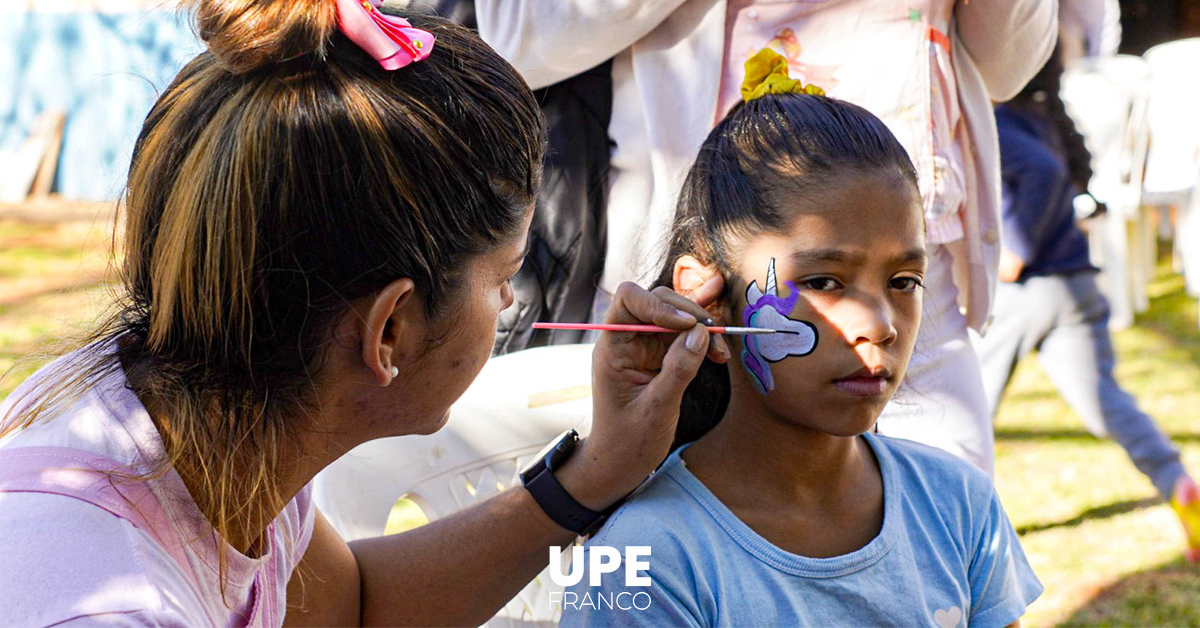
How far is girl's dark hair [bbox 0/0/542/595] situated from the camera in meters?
1.14

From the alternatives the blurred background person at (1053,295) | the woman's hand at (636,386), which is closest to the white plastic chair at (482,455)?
the woman's hand at (636,386)

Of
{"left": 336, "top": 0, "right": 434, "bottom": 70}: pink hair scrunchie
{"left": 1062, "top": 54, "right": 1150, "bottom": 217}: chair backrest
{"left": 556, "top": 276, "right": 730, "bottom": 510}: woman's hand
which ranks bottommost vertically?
{"left": 1062, "top": 54, "right": 1150, "bottom": 217}: chair backrest

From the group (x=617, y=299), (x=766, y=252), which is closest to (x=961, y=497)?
(x=766, y=252)

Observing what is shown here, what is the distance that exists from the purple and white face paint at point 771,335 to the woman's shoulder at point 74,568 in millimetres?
775

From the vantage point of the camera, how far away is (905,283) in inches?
61.5

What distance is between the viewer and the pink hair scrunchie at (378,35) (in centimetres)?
117

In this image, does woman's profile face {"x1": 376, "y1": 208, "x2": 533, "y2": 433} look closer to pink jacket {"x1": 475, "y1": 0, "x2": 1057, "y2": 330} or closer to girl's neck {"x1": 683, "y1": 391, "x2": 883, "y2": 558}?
girl's neck {"x1": 683, "y1": 391, "x2": 883, "y2": 558}

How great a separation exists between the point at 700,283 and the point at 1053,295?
291cm

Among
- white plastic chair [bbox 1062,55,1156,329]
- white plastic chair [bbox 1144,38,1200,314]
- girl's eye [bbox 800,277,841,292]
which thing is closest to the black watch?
girl's eye [bbox 800,277,841,292]

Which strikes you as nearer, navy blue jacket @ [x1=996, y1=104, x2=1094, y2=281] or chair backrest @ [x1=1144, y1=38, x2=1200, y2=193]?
navy blue jacket @ [x1=996, y1=104, x2=1094, y2=281]

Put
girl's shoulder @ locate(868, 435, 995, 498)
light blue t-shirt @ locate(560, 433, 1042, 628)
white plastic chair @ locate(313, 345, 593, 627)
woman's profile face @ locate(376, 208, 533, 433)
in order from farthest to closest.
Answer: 1. white plastic chair @ locate(313, 345, 593, 627)
2. girl's shoulder @ locate(868, 435, 995, 498)
3. light blue t-shirt @ locate(560, 433, 1042, 628)
4. woman's profile face @ locate(376, 208, 533, 433)

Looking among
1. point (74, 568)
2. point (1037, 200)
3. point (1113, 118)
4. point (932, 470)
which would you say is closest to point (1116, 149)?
point (1113, 118)

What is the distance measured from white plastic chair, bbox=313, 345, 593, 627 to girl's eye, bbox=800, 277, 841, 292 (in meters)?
0.52

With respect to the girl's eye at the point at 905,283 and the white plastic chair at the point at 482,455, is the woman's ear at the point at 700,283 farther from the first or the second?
the white plastic chair at the point at 482,455
